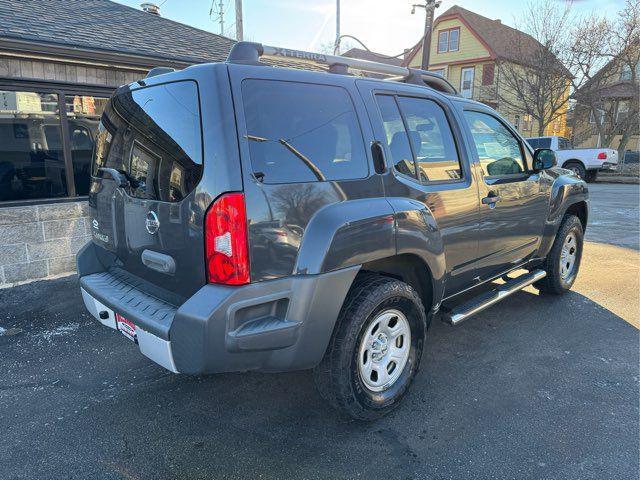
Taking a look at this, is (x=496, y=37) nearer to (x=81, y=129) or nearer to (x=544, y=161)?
(x=544, y=161)

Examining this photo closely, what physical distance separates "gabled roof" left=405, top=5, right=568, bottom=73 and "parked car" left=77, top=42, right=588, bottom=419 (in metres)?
26.3

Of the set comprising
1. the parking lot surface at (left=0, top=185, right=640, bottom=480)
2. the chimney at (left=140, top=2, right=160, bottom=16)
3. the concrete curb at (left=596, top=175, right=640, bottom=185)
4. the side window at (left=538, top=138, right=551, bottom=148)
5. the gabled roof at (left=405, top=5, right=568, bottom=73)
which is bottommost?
the parking lot surface at (left=0, top=185, right=640, bottom=480)

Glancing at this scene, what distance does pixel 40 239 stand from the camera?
18.1 ft

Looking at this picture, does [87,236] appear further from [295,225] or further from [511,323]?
[511,323]

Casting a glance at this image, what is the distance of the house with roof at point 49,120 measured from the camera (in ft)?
17.6

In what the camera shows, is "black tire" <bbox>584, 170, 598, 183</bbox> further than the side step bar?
Yes

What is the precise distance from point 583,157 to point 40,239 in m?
20.1

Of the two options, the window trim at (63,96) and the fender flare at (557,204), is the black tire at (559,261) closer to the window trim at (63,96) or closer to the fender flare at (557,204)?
the fender flare at (557,204)

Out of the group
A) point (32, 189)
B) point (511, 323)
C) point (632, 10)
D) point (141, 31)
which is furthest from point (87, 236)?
point (632, 10)

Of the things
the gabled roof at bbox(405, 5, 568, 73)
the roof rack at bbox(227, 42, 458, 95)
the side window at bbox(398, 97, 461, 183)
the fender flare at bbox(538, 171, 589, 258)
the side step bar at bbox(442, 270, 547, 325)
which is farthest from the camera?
the gabled roof at bbox(405, 5, 568, 73)

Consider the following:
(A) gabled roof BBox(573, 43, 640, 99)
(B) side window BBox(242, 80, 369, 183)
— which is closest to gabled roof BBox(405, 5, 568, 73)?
(A) gabled roof BBox(573, 43, 640, 99)

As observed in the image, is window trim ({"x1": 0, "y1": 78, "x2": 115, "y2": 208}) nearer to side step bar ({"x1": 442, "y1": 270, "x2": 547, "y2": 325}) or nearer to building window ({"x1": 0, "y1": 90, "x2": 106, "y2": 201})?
building window ({"x1": 0, "y1": 90, "x2": 106, "y2": 201})

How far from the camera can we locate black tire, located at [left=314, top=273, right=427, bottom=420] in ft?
8.32

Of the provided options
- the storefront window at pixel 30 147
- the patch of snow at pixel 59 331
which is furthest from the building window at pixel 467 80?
the patch of snow at pixel 59 331
